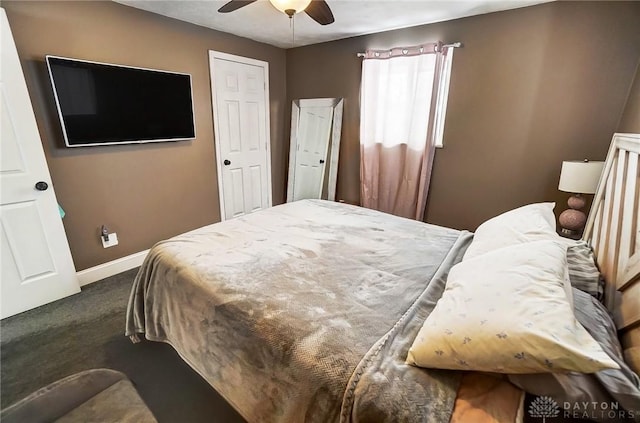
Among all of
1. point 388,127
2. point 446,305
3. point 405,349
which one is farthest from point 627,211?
point 388,127

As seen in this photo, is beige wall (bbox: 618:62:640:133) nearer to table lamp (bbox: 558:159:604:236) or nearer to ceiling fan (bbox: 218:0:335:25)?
table lamp (bbox: 558:159:604:236)

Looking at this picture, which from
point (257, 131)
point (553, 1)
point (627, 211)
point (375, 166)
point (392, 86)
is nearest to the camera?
point (627, 211)

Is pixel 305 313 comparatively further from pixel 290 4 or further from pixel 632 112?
pixel 632 112

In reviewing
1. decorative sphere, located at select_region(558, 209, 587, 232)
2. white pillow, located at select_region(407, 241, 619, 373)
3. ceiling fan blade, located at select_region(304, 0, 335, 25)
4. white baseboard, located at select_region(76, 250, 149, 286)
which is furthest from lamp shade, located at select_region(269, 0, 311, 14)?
white baseboard, located at select_region(76, 250, 149, 286)

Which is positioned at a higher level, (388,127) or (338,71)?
(338,71)

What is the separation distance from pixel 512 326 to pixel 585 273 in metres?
0.81

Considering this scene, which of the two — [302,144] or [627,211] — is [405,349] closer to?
[627,211]

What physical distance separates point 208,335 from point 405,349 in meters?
0.85

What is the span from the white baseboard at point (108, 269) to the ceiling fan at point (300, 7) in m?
2.38

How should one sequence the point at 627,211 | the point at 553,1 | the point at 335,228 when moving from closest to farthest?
the point at 627,211 → the point at 335,228 → the point at 553,1

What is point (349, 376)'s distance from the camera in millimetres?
888

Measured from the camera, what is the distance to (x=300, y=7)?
1.73 m

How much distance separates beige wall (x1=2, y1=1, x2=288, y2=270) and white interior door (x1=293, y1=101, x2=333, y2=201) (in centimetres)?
92

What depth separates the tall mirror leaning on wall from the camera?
3.67 m
